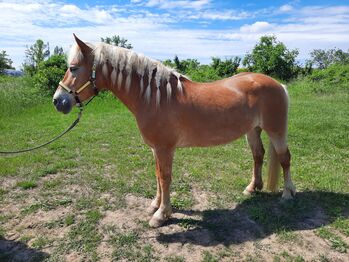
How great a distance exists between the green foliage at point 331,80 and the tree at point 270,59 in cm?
428

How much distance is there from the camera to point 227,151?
22.7ft

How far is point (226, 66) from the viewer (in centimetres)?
2208

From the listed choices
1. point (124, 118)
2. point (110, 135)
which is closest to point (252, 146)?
point (110, 135)

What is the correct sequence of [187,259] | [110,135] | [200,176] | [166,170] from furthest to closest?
1. [110,135]
2. [200,176]
3. [166,170]
4. [187,259]

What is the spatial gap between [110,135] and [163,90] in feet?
16.3

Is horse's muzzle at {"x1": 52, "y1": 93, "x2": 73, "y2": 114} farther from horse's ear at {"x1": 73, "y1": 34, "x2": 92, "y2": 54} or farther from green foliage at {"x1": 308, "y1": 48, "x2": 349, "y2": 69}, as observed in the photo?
green foliage at {"x1": 308, "y1": 48, "x2": 349, "y2": 69}

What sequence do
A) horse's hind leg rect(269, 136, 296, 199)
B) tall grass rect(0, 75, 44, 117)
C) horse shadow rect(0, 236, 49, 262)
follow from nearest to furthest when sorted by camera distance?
horse shadow rect(0, 236, 49, 262) → horse's hind leg rect(269, 136, 296, 199) → tall grass rect(0, 75, 44, 117)

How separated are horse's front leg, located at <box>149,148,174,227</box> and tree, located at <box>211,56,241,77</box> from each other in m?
18.4

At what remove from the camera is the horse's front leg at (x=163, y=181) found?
12.5ft

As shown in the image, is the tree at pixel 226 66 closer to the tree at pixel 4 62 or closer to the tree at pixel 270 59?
the tree at pixel 270 59

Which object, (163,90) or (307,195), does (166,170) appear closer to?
(163,90)

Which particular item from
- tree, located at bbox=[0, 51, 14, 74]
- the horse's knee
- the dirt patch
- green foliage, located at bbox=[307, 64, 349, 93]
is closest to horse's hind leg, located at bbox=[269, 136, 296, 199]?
the horse's knee

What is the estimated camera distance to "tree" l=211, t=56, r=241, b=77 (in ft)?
71.9

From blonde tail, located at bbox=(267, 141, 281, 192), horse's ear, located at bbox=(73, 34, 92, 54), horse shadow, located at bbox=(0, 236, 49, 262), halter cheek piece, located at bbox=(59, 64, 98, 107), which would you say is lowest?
horse shadow, located at bbox=(0, 236, 49, 262)
